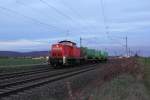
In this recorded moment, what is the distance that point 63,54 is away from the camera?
160ft

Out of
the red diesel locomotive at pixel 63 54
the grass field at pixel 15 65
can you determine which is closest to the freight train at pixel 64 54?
the red diesel locomotive at pixel 63 54

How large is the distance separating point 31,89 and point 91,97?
5.74 meters

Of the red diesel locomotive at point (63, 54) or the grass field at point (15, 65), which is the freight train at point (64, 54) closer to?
the red diesel locomotive at point (63, 54)

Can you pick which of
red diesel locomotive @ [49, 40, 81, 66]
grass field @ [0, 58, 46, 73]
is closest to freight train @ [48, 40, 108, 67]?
red diesel locomotive @ [49, 40, 81, 66]

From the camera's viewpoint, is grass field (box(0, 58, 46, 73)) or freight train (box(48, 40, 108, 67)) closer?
grass field (box(0, 58, 46, 73))

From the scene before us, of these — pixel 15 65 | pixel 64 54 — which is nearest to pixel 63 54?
pixel 64 54

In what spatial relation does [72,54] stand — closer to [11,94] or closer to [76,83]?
[76,83]

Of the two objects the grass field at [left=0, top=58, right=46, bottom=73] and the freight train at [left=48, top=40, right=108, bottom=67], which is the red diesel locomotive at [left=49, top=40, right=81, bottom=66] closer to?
the freight train at [left=48, top=40, right=108, bottom=67]

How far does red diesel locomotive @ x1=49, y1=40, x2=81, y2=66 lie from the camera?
157 feet

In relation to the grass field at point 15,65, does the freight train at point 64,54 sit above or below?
above

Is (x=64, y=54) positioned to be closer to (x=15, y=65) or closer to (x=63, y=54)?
(x=63, y=54)

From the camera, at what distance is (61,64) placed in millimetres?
48625

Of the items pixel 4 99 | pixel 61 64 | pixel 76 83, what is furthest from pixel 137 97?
pixel 61 64

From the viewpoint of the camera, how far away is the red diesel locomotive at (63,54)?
4784cm
